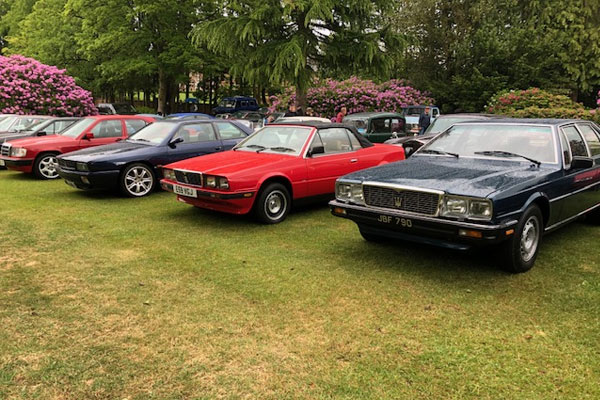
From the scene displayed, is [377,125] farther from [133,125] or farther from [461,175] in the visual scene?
[461,175]

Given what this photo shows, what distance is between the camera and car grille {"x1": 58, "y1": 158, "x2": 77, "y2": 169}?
868 centimetres

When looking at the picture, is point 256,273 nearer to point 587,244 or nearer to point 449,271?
point 449,271

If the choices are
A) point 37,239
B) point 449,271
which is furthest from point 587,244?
point 37,239

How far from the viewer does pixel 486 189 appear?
4402mm

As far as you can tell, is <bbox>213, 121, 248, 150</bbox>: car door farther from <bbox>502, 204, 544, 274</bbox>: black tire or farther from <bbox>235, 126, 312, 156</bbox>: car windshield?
<bbox>502, 204, 544, 274</bbox>: black tire

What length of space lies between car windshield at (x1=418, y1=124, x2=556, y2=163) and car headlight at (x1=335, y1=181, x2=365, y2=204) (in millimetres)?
→ 1370

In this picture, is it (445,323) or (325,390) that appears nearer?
(325,390)

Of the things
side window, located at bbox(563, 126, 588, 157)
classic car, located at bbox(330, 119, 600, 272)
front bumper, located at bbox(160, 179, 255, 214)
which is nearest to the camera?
classic car, located at bbox(330, 119, 600, 272)

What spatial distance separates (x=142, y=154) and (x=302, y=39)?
11793mm

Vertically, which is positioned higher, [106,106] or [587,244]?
[106,106]

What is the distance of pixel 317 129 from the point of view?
7570mm

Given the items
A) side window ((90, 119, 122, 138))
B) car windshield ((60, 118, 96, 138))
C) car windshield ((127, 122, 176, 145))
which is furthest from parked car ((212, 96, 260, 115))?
car windshield ((127, 122, 176, 145))

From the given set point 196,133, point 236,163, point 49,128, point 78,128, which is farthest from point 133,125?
point 236,163

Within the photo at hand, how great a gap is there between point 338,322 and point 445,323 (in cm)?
85
